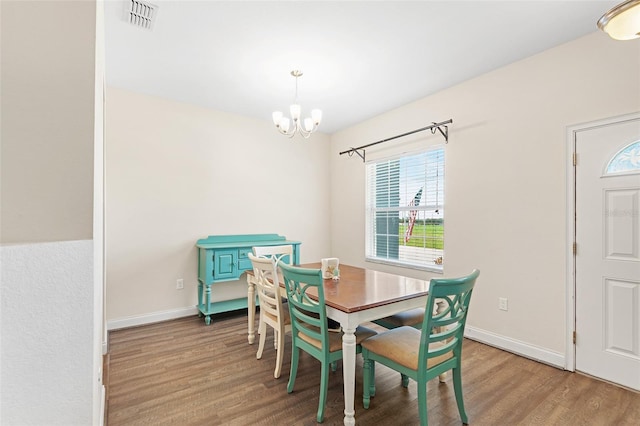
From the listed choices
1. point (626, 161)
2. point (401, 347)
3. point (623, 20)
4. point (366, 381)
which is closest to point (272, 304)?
point (366, 381)

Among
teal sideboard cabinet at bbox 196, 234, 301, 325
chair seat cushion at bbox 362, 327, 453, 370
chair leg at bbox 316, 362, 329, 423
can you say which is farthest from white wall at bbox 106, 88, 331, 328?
chair seat cushion at bbox 362, 327, 453, 370

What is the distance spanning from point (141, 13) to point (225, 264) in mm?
2473

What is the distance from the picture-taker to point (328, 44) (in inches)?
95.8

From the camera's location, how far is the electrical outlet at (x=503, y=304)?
280 centimetres

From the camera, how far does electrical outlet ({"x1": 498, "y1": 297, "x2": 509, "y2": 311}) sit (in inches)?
110

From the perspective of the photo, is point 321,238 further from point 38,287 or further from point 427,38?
point 38,287

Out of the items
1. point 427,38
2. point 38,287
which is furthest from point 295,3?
point 38,287

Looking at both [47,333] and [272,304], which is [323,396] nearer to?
[272,304]

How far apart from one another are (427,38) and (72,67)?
7.90 ft

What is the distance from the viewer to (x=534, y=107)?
8.67 feet

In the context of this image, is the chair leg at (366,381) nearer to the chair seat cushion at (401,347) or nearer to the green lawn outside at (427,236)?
the chair seat cushion at (401,347)

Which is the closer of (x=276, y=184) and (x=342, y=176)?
(x=276, y=184)

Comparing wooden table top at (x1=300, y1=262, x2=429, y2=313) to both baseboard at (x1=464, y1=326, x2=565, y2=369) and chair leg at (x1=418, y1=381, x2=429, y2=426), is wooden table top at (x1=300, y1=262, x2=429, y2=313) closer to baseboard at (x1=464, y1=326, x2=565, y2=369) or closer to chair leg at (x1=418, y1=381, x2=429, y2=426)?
chair leg at (x1=418, y1=381, x2=429, y2=426)

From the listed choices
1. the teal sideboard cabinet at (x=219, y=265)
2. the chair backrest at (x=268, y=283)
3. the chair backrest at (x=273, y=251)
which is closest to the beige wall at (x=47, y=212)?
the chair backrest at (x=268, y=283)
